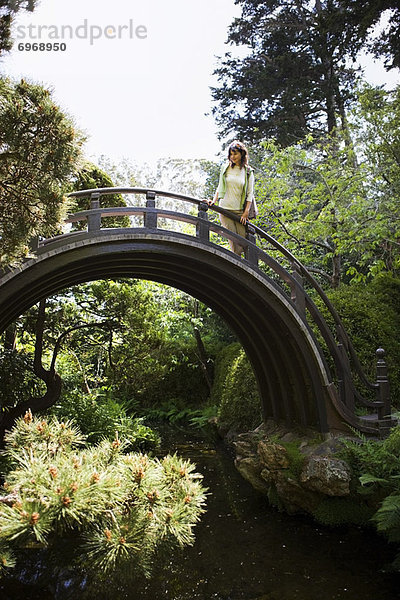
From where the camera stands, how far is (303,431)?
23.6ft

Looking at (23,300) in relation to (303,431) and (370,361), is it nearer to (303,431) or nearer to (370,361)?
(303,431)

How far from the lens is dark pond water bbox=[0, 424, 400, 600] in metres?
4.62

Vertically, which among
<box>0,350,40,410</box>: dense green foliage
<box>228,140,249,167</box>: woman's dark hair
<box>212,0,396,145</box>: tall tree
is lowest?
<box>0,350,40,410</box>: dense green foliage

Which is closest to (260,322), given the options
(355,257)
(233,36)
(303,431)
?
(303,431)

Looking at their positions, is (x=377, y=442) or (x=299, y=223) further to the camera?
(x=299, y=223)

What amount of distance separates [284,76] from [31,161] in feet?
54.4

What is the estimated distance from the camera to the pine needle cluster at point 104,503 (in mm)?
2980

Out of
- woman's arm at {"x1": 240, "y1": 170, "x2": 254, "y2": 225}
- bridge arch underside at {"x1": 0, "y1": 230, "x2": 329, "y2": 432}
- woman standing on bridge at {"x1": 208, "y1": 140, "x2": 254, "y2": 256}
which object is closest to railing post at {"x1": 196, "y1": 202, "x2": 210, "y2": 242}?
bridge arch underside at {"x1": 0, "y1": 230, "x2": 329, "y2": 432}

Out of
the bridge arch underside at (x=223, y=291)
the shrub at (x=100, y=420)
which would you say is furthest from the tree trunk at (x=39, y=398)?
the bridge arch underside at (x=223, y=291)

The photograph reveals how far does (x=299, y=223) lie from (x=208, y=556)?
27.2ft

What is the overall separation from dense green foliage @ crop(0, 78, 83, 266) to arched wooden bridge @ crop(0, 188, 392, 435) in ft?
4.89

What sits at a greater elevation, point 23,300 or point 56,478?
point 23,300

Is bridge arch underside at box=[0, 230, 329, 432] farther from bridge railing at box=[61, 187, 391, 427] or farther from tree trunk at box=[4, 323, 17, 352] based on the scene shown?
tree trunk at box=[4, 323, 17, 352]

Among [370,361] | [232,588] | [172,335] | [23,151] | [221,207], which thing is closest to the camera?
[23,151]
